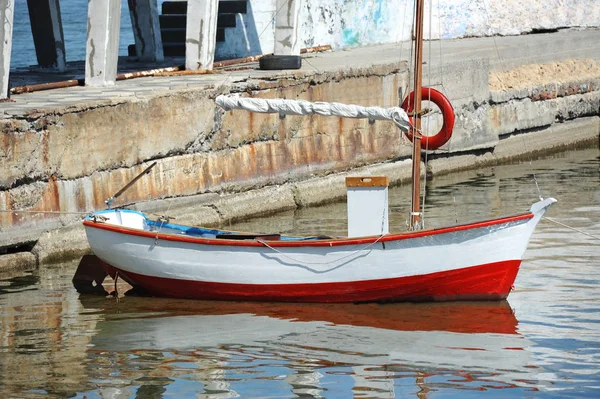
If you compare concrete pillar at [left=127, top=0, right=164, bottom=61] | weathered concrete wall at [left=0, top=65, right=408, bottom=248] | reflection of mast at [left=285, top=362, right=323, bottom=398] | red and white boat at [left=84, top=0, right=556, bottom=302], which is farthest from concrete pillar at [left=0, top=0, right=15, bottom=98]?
reflection of mast at [left=285, top=362, right=323, bottom=398]

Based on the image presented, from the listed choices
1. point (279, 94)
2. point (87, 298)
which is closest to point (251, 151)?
point (279, 94)

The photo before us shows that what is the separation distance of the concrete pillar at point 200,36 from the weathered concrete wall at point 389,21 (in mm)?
3288

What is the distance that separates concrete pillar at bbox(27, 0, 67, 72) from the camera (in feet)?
67.1

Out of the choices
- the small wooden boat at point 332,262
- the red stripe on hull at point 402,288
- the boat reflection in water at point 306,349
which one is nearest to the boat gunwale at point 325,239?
the small wooden boat at point 332,262

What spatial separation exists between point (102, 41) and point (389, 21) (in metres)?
8.78

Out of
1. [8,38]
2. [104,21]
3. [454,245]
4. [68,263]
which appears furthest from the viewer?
[104,21]

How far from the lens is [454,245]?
11375 mm

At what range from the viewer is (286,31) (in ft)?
63.8

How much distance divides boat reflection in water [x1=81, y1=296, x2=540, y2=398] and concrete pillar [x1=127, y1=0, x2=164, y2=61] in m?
9.78

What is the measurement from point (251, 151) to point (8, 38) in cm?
371

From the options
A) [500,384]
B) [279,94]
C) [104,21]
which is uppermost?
[104,21]

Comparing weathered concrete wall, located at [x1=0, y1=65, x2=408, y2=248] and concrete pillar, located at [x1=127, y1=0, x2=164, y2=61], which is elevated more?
concrete pillar, located at [x1=127, y1=0, x2=164, y2=61]

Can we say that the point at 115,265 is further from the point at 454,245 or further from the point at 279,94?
the point at 279,94

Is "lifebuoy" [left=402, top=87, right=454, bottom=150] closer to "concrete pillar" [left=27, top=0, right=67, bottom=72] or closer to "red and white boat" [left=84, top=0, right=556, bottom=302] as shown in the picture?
"red and white boat" [left=84, top=0, right=556, bottom=302]
